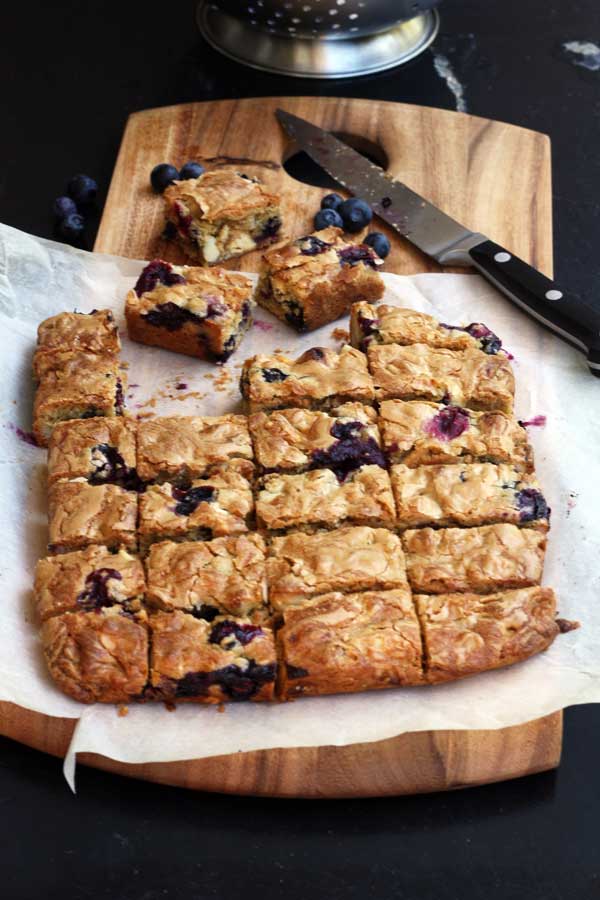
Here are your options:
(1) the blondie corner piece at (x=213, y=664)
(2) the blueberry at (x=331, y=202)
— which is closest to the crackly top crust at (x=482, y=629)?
(1) the blondie corner piece at (x=213, y=664)

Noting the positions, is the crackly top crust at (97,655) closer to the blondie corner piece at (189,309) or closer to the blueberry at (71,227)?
the blondie corner piece at (189,309)

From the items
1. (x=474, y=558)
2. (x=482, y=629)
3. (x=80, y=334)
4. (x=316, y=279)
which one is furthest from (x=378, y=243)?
(x=482, y=629)

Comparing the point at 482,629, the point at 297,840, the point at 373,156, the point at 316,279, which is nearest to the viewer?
the point at 297,840

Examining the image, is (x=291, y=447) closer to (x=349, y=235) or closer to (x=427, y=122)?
(x=349, y=235)

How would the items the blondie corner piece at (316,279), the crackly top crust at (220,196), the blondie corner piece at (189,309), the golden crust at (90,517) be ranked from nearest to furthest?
the golden crust at (90,517)
the blondie corner piece at (189,309)
the blondie corner piece at (316,279)
the crackly top crust at (220,196)

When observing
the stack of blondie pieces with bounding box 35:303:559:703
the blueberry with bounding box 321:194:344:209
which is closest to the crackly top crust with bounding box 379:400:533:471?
the stack of blondie pieces with bounding box 35:303:559:703

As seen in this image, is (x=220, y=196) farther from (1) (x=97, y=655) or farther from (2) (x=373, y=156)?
(1) (x=97, y=655)
